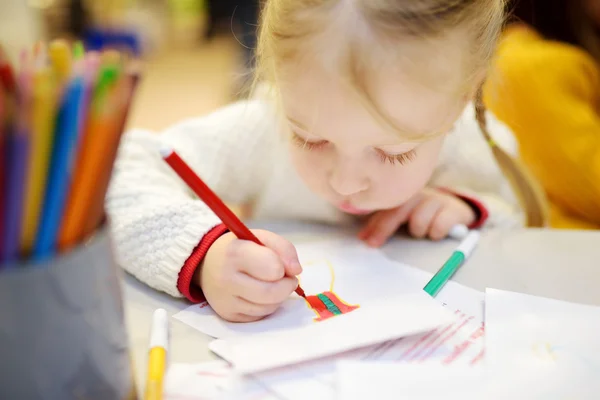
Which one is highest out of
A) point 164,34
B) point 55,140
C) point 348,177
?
point 55,140

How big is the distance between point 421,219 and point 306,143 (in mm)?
180

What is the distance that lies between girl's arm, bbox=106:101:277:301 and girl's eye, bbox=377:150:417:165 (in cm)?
16

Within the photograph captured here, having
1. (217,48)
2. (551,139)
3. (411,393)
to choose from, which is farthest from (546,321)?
(217,48)

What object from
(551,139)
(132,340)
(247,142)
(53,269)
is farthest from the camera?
(551,139)

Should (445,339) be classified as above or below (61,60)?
below

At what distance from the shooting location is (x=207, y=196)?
0.43 m

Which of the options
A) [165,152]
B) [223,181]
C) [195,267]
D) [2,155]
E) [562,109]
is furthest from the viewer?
[562,109]

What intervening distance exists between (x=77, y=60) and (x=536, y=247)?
1.66 ft

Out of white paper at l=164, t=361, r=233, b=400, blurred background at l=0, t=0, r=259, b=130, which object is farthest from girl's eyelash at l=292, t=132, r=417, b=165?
blurred background at l=0, t=0, r=259, b=130

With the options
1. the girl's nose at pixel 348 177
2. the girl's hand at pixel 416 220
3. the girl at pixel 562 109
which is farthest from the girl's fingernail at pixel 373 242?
the girl at pixel 562 109

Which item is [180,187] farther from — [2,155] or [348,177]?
[2,155]

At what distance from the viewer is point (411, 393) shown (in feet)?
1.21

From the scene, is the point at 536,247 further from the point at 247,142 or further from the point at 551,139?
the point at 551,139

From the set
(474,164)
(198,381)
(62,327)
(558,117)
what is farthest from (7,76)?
(558,117)
